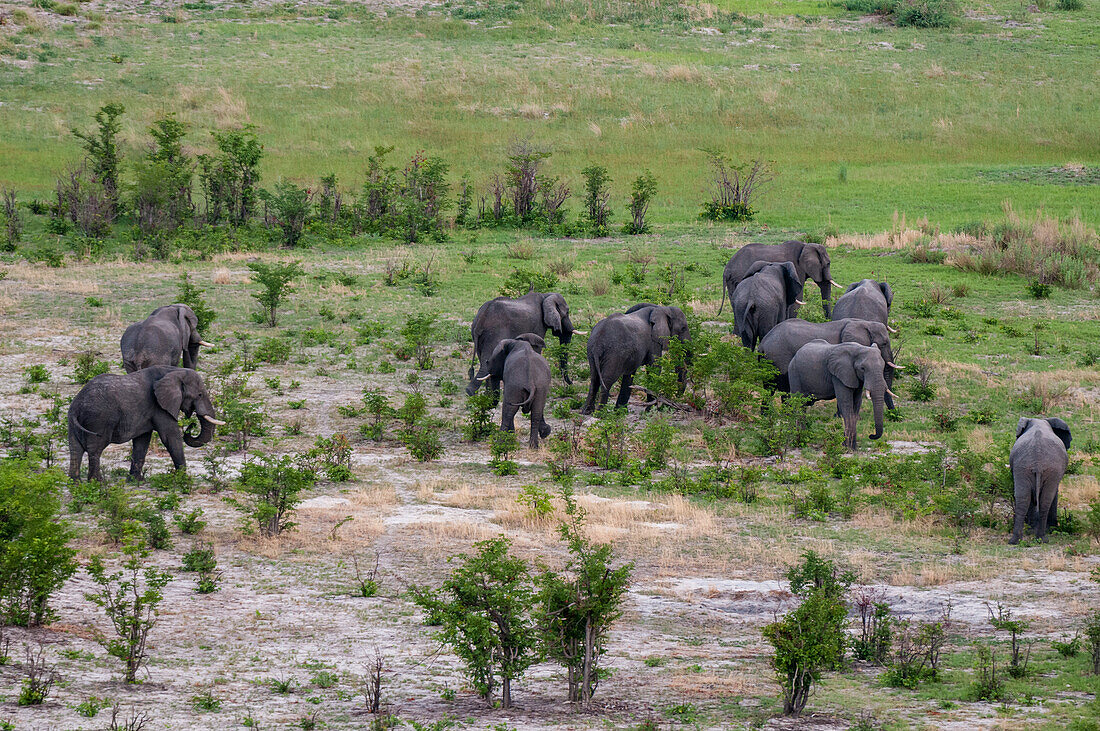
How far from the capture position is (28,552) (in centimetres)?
1009

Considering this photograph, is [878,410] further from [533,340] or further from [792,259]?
[792,259]

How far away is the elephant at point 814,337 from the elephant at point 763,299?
148 cm

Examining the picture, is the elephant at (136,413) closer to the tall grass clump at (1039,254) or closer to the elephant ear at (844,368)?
the elephant ear at (844,368)

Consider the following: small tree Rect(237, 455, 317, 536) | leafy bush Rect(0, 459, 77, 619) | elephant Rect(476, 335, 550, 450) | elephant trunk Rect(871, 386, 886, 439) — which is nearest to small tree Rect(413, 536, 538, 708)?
leafy bush Rect(0, 459, 77, 619)

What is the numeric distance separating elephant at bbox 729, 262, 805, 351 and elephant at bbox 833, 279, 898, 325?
96 centimetres

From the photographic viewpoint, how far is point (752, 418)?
19.8 metres

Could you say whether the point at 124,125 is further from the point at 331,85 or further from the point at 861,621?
the point at 861,621

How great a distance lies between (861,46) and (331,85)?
106 ft

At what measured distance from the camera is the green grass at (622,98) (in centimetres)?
4628

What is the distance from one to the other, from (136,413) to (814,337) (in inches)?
449

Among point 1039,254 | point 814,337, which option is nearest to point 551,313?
point 814,337

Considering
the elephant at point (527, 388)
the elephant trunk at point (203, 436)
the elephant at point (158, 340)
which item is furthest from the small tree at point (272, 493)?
the elephant at point (158, 340)

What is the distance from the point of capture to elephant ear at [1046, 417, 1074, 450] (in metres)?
15.2

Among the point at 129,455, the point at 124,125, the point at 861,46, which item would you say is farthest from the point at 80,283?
the point at 861,46
